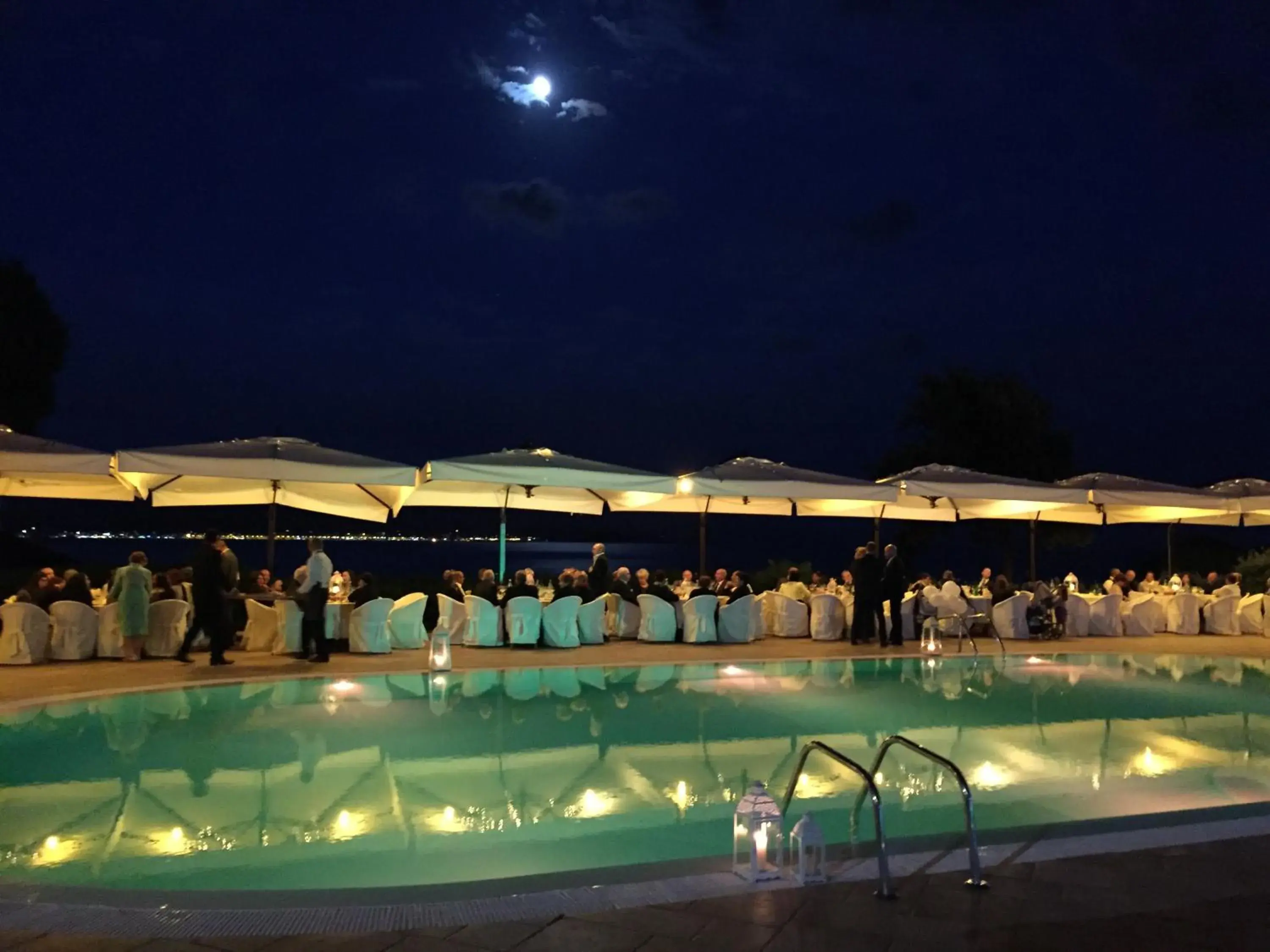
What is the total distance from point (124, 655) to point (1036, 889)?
1046 cm

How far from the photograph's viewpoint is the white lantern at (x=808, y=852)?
4039 millimetres

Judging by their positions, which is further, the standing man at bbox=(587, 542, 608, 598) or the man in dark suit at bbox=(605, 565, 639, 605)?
the man in dark suit at bbox=(605, 565, 639, 605)

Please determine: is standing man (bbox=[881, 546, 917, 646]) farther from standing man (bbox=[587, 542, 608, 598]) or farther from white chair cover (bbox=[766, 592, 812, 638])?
standing man (bbox=[587, 542, 608, 598])

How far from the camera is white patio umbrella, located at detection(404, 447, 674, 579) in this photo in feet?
41.3

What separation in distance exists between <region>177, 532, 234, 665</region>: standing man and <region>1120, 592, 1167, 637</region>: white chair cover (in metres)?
13.4

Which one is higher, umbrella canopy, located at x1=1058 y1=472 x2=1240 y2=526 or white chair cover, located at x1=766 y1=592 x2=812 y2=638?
umbrella canopy, located at x1=1058 y1=472 x2=1240 y2=526

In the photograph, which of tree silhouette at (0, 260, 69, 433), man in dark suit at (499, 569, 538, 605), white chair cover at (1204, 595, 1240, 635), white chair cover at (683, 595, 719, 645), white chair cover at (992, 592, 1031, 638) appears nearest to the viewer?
man in dark suit at (499, 569, 538, 605)

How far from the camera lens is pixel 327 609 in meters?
12.3

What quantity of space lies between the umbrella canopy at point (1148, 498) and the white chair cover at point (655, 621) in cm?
680

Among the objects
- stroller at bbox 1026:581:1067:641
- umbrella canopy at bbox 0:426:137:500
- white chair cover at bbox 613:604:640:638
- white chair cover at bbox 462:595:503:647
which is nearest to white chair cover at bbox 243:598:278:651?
umbrella canopy at bbox 0:426:137:500

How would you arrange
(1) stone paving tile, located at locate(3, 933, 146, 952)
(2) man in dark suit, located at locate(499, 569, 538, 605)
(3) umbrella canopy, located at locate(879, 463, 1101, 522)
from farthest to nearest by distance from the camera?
(3) umbrella canopy, located at locate(879, 463, 1101, 522), (2) man in dark suit, located at locate(499, 569, 538, 605), (1) stone paving tile, located at locate(3, 933, 146, 952)

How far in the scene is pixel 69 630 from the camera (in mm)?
11219

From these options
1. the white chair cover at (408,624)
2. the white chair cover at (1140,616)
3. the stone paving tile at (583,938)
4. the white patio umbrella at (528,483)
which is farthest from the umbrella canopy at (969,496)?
the stone paving tile at (583,938)

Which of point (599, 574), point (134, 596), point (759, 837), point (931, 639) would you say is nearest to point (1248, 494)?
point (931, 639)
